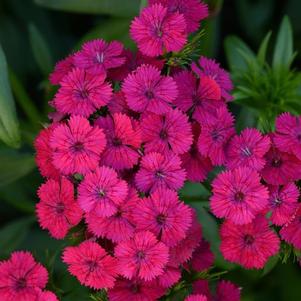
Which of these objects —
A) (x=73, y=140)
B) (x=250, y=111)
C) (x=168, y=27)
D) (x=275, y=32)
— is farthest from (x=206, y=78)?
(x=275, y=32)

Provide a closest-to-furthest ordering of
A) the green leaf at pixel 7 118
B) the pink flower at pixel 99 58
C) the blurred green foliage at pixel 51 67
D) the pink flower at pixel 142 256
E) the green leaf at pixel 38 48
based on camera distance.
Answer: the pink flower at pixel 142 256 < the pink flower at pixel 99 58 < the green leaf at pixel 7 118 < the blurred green foliage at pixel 51 67 < the green leaf at pixel 38 48

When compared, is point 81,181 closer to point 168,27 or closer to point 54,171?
point 54,171

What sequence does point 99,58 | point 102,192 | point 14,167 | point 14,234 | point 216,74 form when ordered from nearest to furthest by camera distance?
1. point 102,192
2. point 99,58
3. point 216,74
4. point 14,167
5. point 14,234

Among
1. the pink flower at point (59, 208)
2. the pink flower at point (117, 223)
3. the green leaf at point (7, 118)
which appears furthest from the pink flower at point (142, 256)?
the green leaf at point (7, 118)

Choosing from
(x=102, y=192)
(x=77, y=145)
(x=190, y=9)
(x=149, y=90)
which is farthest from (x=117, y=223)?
(x=190, y=9)

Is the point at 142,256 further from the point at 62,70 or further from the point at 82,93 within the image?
the point at 62,70

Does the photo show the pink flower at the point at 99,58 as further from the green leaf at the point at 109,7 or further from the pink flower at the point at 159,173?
the green leaf at the point at 109,7

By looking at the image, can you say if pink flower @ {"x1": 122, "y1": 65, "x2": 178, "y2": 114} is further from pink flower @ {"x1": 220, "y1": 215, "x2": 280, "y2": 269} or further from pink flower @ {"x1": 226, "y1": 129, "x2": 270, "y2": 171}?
pink flower @ {"x1": 220, "y1": 215, "x2": 280, "y2": 269}
